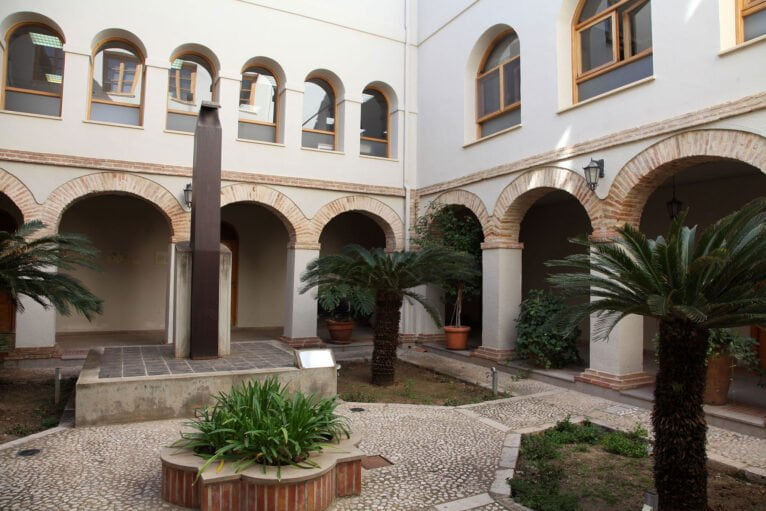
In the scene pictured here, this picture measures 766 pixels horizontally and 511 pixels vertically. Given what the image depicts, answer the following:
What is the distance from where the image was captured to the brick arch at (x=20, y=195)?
861cm

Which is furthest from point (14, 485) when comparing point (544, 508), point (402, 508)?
point (544, 508)

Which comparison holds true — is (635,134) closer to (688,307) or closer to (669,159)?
(669,159)

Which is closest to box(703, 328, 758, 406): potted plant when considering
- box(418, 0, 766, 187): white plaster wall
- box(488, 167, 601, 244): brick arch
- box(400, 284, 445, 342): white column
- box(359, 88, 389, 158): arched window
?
box(488, 167, 601, 244): brick arch

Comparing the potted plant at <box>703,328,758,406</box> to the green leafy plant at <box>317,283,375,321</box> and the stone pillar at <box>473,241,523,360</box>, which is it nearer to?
the stone pillar at <box>473,241,523,360</box>

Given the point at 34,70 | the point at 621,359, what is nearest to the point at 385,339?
the point at 621,359

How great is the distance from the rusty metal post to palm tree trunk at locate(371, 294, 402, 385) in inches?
93.1

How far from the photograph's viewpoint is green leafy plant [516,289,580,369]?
8438 mm

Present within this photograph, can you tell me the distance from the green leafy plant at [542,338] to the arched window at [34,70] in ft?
29.6

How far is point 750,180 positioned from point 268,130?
29.3 feet

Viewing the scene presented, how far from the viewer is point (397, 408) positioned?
650 cm

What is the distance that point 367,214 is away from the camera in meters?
11.7

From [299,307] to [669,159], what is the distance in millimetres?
7130

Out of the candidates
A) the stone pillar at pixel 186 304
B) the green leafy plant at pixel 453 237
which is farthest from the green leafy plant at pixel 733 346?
the stone pillar at pixel 186 304

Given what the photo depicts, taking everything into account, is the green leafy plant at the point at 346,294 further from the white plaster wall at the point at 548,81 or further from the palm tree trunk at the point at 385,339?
the white plaster wall at the point at 548,81
